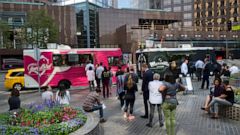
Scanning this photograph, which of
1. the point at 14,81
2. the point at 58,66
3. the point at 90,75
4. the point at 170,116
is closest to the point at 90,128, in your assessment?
the point at 170,116

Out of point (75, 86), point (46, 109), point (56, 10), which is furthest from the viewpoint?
point (56, 10)

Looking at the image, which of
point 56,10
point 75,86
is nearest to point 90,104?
point 75,86

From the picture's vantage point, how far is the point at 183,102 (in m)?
13.2

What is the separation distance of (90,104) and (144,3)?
124705mm

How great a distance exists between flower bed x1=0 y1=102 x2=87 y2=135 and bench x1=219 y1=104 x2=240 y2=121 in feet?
15.9

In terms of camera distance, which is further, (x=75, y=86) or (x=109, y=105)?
(x=75, y=86)

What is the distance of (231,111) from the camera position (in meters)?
9.77

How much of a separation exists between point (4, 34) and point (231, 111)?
51181mm

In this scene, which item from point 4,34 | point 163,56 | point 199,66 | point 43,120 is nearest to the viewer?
point 43,120

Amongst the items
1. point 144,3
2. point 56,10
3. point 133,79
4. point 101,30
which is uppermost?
point 144,3

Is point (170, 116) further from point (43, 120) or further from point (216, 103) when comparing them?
point (43, 120)

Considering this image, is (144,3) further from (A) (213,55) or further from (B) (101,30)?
(A) (213,55)

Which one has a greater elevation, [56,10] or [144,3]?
[144,3]

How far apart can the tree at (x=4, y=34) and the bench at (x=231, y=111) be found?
1960 inches
